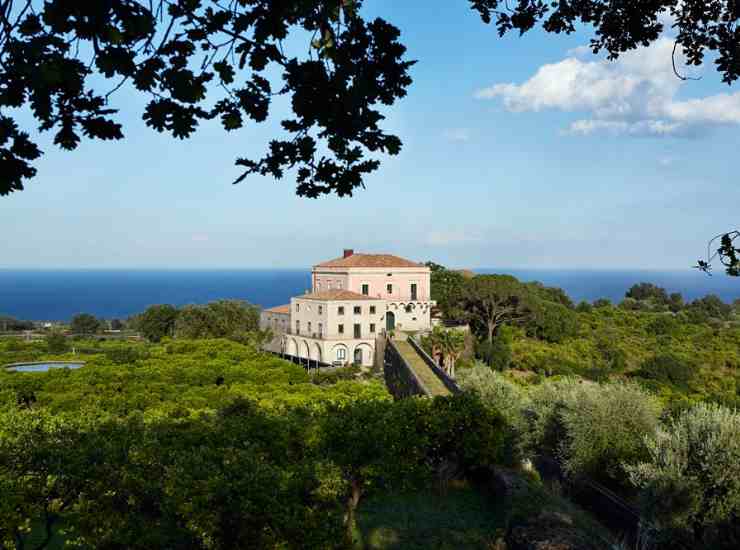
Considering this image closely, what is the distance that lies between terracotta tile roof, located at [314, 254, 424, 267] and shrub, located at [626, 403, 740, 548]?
139 feet

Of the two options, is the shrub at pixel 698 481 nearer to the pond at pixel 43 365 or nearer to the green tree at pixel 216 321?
the pond at pixel 43 365

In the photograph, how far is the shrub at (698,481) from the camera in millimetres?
11805

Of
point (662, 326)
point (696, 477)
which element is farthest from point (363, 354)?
point (696, 477)

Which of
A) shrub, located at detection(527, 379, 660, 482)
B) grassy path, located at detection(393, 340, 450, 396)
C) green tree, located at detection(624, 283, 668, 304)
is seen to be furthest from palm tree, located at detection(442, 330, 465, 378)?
green tree, located at detection(624, 283, 668, 304)

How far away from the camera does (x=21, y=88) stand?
3102mm

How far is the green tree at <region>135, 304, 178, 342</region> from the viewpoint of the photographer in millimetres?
61938

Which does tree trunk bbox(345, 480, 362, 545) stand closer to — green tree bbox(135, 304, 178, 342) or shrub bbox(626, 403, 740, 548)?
shrub bbox(626, 403, 740, 548)

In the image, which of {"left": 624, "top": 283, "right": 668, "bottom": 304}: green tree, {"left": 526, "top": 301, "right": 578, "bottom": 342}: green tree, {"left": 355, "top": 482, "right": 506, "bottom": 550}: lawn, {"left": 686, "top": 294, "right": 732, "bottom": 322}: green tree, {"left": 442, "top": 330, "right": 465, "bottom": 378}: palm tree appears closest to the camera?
{"left": 355, "top": 482, "right": 506, "bottom": 550}: lawn

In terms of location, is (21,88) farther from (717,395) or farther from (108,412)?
(717,395)

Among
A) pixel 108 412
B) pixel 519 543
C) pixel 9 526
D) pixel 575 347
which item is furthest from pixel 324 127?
pixel 575 347

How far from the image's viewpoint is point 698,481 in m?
12.4

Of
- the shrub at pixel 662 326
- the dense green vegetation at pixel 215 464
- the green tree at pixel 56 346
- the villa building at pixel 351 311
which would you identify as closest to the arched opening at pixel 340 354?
the villa building at pixel 351 311

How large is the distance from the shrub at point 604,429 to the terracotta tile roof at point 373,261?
37.1 meters

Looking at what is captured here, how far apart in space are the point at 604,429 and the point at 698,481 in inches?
171
